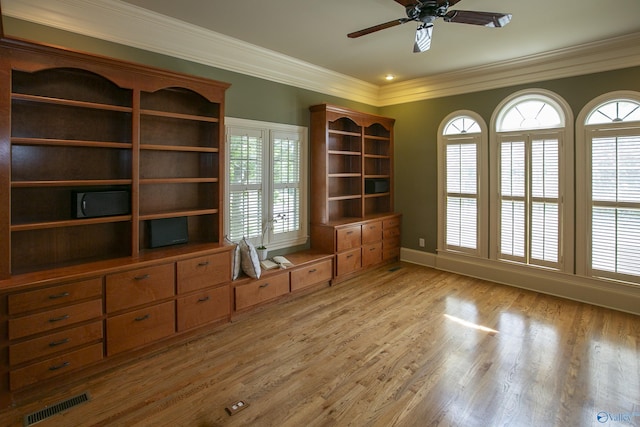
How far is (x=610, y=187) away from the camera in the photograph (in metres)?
3.85

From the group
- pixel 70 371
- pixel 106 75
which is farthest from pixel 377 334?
pixel 106 75

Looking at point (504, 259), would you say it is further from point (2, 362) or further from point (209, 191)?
point (2, 362)

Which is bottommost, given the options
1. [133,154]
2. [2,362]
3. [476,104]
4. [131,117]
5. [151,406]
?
[151,406]

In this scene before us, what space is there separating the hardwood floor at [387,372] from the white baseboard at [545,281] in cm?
19

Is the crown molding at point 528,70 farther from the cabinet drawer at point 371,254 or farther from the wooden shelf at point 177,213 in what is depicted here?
the wooden shelf at point 177,213

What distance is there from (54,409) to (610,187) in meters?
5.43

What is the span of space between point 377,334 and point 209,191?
2200 millimetres

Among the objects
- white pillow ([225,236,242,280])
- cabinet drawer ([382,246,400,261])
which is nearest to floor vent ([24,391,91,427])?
white pillow ([225,236,242,280])

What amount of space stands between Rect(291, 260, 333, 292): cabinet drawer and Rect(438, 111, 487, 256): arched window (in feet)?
6.51

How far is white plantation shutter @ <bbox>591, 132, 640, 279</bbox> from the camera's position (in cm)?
370

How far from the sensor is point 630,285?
3760mm

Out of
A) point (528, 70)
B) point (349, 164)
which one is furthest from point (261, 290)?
point (528, 70)

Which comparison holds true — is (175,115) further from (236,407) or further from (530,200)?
(530,200)

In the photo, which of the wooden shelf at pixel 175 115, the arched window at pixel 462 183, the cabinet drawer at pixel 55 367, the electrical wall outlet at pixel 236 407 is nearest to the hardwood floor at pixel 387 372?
the electrical wall outlet at pixel 236 407
